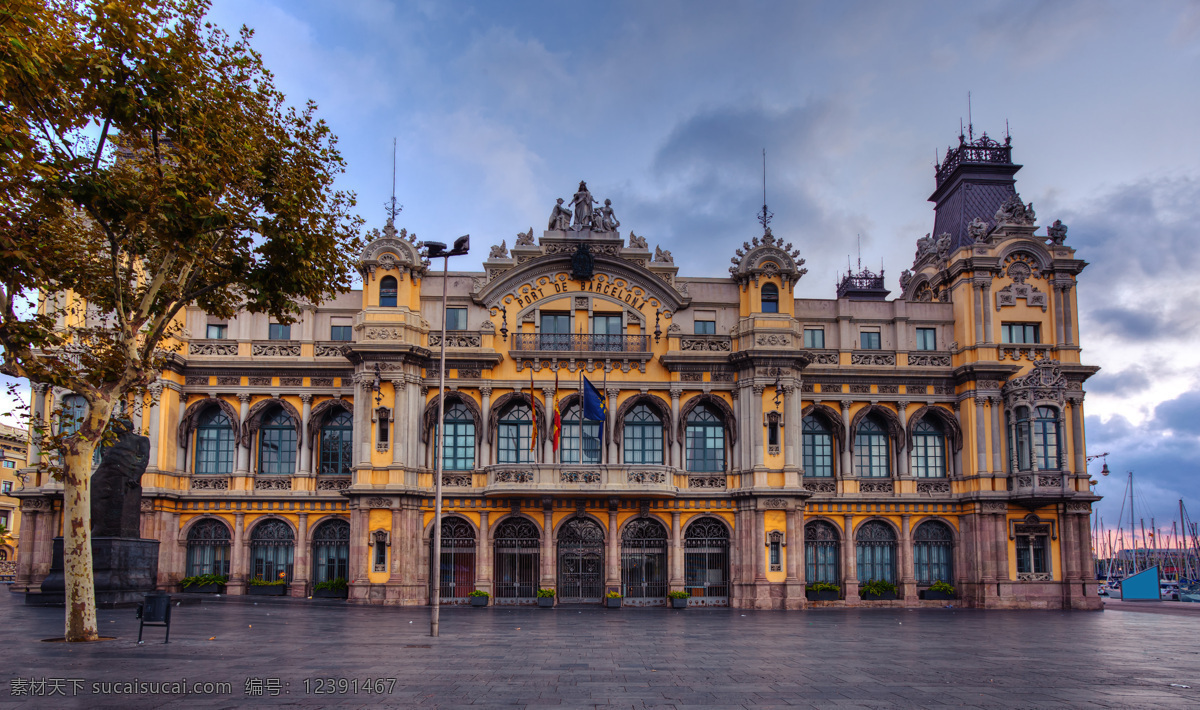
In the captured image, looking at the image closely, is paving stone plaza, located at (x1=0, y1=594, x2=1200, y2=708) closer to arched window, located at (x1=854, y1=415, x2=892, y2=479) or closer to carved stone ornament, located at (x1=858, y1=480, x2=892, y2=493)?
carved stone ornament, located at (x1=858, y1=480, x2=892, y2=493)

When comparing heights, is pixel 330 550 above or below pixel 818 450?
below

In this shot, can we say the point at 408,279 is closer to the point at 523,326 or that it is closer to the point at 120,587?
the point at 523,326

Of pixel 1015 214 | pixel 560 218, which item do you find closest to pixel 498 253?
pixel 560 218

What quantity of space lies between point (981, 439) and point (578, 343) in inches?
770

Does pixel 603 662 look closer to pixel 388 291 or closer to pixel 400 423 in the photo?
pixel 400 423

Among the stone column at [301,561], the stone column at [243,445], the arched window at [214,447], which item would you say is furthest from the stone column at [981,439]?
the arched window at [214,447]

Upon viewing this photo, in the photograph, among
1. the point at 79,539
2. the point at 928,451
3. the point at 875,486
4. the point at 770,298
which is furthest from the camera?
the point at 928,451

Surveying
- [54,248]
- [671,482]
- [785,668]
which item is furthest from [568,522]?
[54,248]

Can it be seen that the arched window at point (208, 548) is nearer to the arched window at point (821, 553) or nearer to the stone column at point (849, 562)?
the arched window at point (821, 553)

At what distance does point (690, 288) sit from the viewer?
146 ft

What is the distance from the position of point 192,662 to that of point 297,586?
982 inches

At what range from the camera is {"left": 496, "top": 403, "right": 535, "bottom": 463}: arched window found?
42463 mm

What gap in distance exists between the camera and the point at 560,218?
44.0 metres

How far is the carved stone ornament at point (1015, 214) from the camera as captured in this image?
150 ft
